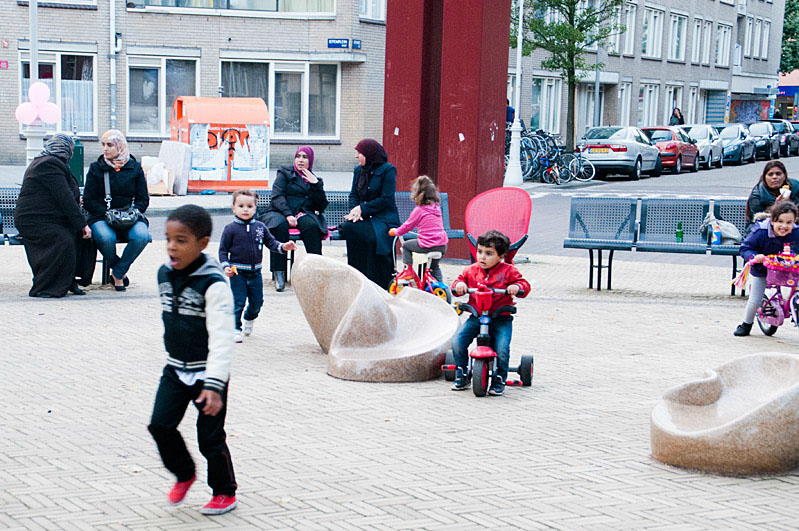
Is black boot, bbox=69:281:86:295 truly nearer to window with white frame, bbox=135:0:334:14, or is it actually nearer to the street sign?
window with white frame, bbox=135:0:334:14

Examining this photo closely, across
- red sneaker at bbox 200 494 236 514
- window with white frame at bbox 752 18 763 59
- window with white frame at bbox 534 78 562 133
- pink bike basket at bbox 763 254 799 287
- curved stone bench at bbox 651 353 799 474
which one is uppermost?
window with white frame at bbox 752 18 763 59

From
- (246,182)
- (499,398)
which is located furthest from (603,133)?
(499,398)

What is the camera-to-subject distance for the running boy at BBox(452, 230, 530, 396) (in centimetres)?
708

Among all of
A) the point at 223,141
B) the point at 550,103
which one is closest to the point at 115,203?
the point at 223,141

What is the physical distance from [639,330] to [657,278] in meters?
4.03

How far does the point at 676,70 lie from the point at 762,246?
47.6 metres

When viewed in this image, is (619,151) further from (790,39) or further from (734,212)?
(790,39)

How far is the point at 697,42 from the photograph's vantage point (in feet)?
189

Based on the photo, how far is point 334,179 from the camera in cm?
2939

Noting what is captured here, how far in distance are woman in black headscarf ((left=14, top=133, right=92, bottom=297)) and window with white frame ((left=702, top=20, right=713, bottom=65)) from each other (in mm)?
52486

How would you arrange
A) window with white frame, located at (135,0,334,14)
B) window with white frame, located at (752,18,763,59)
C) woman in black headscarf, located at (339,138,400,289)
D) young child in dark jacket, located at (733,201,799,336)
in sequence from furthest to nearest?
window with white frame, located at (752,18,763,59)
window with white frame, located at (135,0,334,14)
woman in black headscarf, located at (339,138,400,289)
young child in dark jacket, located at (733,201,799,336)

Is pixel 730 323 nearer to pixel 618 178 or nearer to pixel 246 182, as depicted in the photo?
pixel 246 182

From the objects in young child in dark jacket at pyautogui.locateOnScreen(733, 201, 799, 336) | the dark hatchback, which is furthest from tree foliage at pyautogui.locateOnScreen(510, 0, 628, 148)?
young child in dark jacket at pyautogui.locateOnScreen(733, 201, 799, 336)

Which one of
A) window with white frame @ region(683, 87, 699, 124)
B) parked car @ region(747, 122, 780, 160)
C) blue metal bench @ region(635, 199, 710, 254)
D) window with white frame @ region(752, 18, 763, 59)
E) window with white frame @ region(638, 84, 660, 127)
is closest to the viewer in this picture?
blue metal bench @ region(635, 199, 710, 254)
